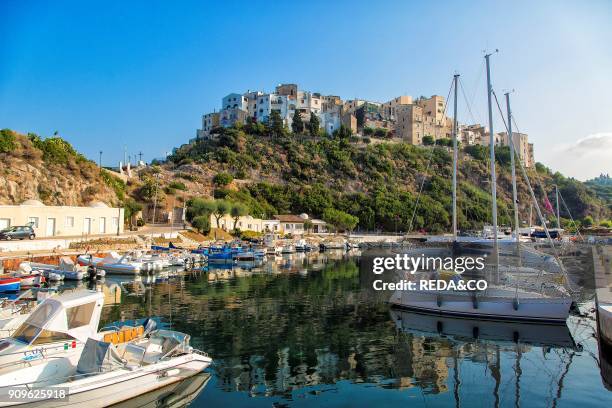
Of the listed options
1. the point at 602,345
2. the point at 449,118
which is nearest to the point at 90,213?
the point at 602,345

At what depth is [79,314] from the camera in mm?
12016

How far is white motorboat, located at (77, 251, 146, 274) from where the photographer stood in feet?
124

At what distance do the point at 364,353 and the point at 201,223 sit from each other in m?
56.1

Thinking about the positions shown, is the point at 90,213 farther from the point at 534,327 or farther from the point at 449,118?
the point at 449,118

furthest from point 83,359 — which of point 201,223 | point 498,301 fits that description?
point 201,223

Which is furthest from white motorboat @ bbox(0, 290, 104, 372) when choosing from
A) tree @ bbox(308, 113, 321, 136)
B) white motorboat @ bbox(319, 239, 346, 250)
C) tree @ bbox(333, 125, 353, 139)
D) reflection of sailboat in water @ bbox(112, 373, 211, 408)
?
tree @ bbox(333, 125, 353, 139)

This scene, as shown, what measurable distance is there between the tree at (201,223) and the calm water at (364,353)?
41.4 m

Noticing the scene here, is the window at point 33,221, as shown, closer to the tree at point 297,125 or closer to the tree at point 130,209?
the tree at point 130,209

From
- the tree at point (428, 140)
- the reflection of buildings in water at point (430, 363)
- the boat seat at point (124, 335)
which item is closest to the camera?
the boat seat at point (124, 335)

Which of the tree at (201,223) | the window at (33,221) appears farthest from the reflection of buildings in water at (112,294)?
the tree at (201,223)

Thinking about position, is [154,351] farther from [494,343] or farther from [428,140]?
[428,140]

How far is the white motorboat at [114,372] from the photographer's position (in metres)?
9.87

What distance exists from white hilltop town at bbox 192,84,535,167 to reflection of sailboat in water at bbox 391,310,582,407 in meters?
118

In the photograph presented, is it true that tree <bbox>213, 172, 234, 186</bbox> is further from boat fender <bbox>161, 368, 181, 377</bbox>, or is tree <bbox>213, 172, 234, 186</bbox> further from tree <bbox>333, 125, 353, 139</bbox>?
boat fender <bbox>161, 368, 181, 377</bbox>
